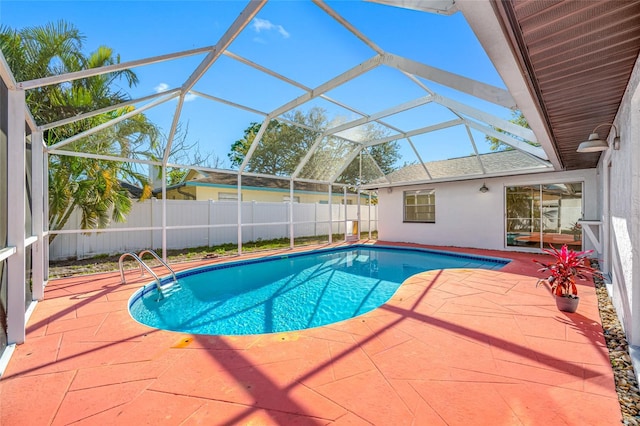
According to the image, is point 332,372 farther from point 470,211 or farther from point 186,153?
point 186,153

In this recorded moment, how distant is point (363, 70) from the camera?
535 centimetres

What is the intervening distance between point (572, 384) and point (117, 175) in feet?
34.2

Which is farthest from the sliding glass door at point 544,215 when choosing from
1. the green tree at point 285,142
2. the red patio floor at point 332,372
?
the green tree at point 285,142

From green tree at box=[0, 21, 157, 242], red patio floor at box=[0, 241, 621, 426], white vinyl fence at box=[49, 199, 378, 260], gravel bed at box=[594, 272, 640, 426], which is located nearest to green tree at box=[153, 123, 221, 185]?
white vinyl fence at box=[49, 199, 378, 260]

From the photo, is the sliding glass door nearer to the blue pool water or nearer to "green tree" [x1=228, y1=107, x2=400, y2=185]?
the blue pool water

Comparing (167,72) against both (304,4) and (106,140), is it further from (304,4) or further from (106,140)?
(304,4)

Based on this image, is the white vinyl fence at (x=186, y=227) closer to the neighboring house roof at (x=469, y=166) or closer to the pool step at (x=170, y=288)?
the pool step at (x=170, y=288)

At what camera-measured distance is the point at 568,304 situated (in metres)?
4.14

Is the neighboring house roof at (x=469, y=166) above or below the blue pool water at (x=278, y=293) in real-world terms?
above

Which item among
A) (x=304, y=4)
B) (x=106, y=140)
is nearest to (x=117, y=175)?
(x=106, y=140)

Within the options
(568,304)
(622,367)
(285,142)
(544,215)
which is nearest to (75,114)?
(285,142)

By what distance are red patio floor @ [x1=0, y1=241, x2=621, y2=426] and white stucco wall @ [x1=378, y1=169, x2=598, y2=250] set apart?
22.0 ft

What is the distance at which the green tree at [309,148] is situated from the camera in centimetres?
871

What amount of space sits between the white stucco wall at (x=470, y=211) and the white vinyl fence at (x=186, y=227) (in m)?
3.43
